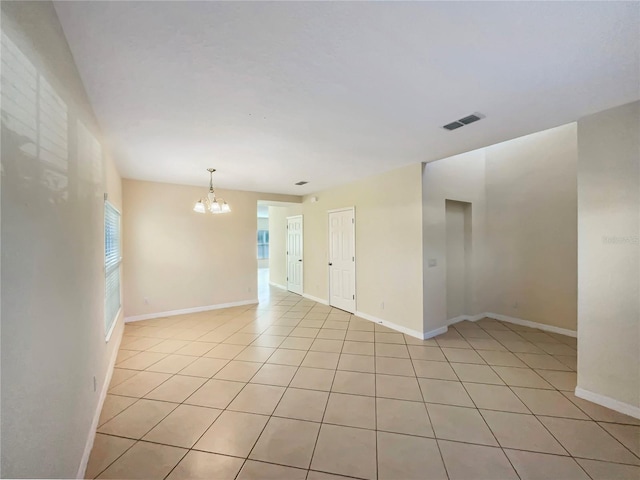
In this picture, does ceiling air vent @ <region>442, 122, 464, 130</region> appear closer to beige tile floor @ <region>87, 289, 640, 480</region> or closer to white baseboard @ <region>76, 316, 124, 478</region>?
beige tile floor @ <region>87, 289, 640, 480</region>

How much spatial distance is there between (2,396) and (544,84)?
324cm

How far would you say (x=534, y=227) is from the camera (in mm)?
4078

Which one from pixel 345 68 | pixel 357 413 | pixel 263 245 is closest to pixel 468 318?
pixel 357 413

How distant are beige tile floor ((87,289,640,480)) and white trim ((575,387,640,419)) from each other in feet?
0.22

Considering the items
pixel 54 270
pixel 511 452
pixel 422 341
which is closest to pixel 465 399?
pixel 511 452

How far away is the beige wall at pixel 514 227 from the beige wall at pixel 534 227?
12mm

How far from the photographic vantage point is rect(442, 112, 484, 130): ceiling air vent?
2.21m

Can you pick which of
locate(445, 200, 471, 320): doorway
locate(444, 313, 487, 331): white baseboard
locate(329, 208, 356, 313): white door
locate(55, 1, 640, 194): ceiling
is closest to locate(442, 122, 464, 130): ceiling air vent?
locate(55, 1, 640, 194): ceiling

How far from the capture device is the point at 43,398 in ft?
3.56

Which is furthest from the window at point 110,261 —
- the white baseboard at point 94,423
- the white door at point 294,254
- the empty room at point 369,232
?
the white door at point 294,254

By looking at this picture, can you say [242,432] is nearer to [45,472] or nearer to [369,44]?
[45,472]

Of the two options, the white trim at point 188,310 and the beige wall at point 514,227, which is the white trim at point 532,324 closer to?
the beige wall at point 514,227

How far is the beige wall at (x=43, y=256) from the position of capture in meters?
0.86

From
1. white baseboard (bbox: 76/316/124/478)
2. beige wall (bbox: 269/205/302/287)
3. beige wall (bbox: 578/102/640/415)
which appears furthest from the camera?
beige wall (bbox: 269/205/302/287)
